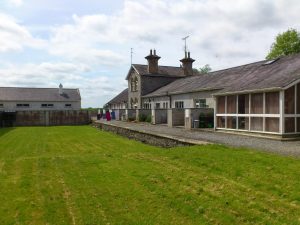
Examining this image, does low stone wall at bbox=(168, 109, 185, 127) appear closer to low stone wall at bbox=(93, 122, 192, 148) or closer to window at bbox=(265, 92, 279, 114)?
low stone wall at bbox=(93, 122, 192, 148)

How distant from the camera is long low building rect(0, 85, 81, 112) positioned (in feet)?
178

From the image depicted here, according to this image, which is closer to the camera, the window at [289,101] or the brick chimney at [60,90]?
the window at [289,101]

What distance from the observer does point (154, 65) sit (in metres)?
41.3

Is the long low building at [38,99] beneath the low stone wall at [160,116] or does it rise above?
above

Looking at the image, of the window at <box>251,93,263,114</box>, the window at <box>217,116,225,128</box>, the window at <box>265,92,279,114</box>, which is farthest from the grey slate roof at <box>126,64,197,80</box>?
the window at <box>265,92,279,114</box>

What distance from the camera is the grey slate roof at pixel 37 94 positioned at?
55.0 meters

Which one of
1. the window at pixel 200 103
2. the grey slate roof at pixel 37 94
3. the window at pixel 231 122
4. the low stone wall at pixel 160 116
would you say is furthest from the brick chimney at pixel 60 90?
the window at pixel 231 122

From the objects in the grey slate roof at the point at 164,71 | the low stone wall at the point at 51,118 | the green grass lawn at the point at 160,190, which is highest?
the grey slate roof at the point at 164,71

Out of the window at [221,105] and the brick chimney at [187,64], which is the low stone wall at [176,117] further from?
the brick chimney at [187,64]

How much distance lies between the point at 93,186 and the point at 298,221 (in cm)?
470

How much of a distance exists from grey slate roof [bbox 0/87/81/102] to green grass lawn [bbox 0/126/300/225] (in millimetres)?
46351

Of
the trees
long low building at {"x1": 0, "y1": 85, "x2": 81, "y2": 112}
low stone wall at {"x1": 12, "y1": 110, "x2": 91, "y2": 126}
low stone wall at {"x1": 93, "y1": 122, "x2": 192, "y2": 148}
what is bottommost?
low stone wall at {"x1": 93, "y1": 122, "x2": 192, "y2": 148}

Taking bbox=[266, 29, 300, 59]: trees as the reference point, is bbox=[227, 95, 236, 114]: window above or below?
below

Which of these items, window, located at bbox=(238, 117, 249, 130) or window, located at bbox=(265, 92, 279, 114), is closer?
window, located at bbox=(265, 92, 279, 114)
